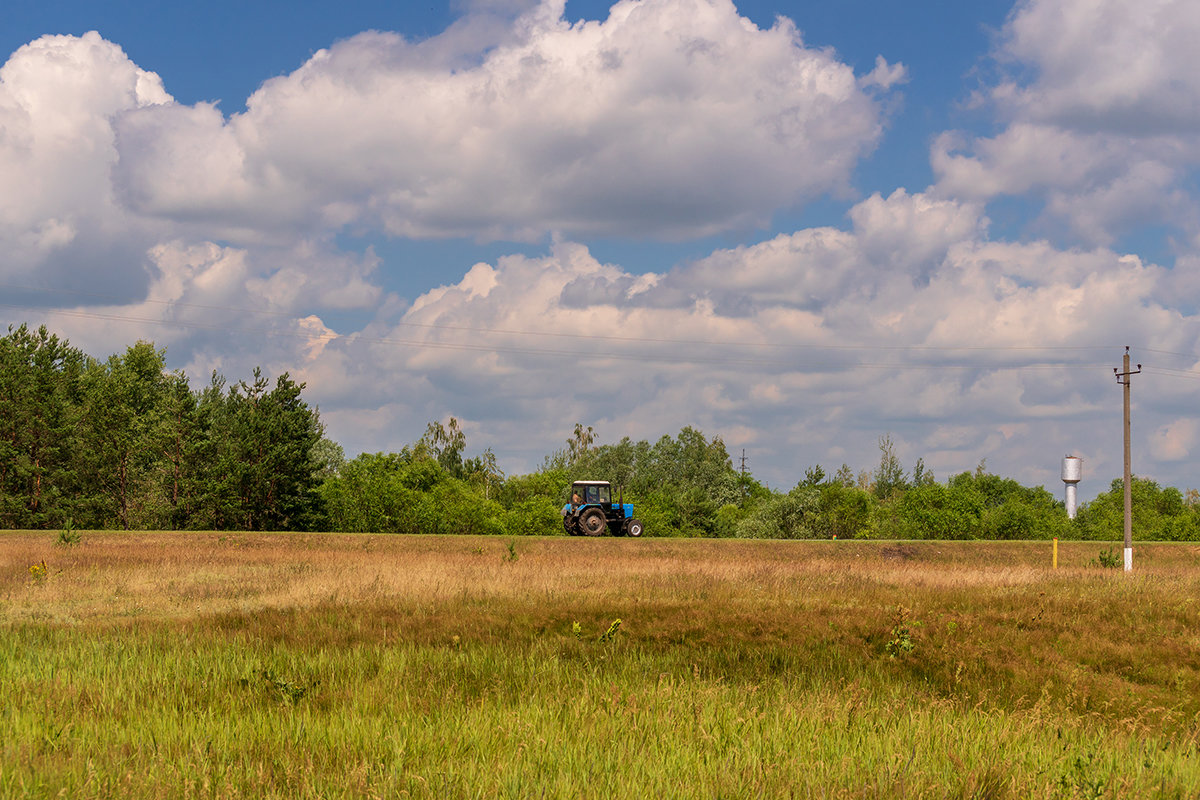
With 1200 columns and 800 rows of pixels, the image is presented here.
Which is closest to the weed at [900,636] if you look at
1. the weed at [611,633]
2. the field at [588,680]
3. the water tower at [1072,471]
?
the field at [588,680]

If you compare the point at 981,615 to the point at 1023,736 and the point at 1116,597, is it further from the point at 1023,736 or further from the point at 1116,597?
the point at 1023,736

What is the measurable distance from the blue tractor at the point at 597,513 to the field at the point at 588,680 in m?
17.0

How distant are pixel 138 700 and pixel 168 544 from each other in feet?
87.1

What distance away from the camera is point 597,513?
4472cm

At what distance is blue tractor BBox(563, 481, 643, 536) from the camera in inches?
1741

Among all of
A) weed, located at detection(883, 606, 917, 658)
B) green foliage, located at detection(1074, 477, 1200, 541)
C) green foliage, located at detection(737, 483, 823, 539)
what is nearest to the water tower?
green foliage, located at detection(1074, 477, 1200, 541)

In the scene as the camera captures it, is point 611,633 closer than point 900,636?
Yes

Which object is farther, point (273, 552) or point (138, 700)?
point (273, 552)

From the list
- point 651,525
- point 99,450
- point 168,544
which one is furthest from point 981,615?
point 99,450

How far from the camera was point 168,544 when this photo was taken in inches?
1312

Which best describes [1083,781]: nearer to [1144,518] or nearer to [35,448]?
[35,448]

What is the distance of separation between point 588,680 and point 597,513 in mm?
33975

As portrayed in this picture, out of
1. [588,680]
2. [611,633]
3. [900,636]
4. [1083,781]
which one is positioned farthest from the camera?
[900,636]

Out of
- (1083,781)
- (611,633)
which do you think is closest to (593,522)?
(611,633)
